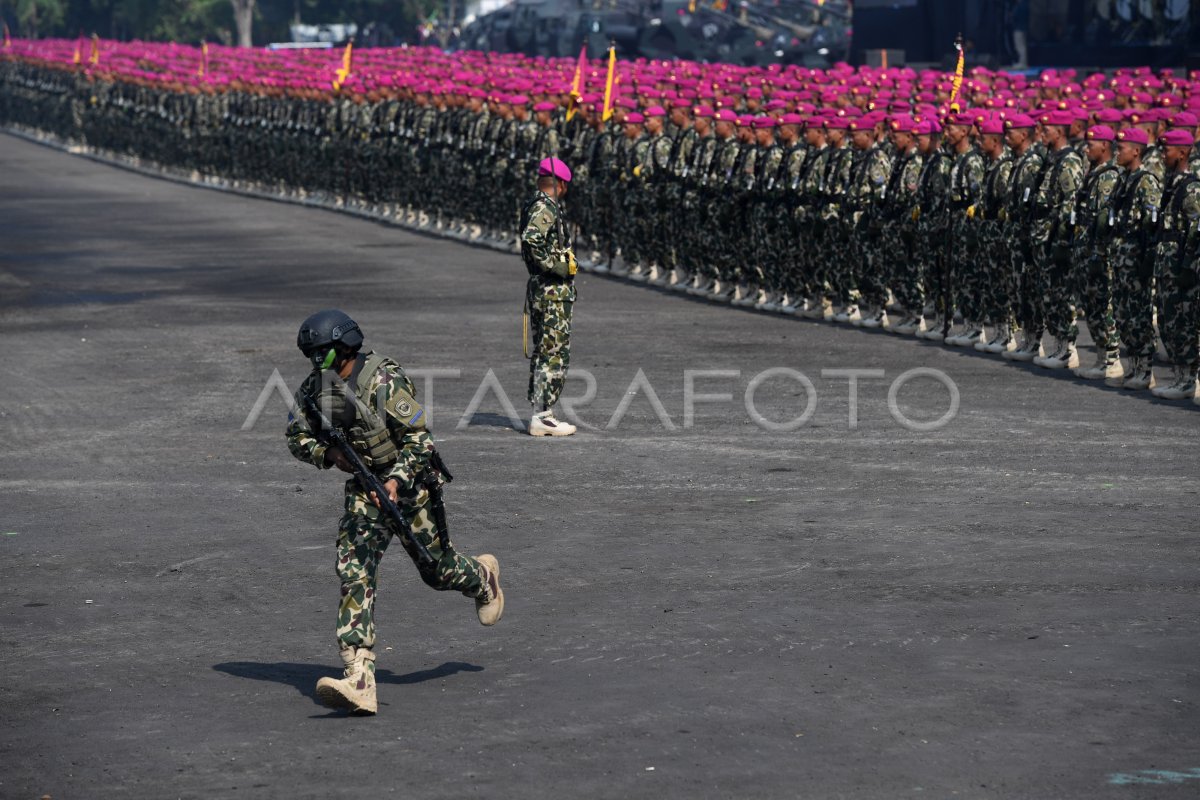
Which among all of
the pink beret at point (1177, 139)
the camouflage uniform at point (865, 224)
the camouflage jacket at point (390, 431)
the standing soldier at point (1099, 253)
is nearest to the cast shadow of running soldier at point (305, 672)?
the camouflage jacket at point (390, 431)

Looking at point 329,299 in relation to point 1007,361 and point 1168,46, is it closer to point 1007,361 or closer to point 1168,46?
point 1007,361

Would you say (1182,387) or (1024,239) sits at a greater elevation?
(1024,239)

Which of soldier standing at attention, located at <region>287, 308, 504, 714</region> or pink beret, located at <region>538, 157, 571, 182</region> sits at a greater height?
pink beret, located at <region>538, 157, 571, 182</region>

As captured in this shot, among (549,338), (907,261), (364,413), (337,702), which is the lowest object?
(337,702)

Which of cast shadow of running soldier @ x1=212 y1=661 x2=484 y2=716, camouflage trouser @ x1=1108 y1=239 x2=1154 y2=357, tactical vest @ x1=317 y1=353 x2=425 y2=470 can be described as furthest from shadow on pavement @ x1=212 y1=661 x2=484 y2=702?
camouflage trouser @ x1=1108 y1=239 x2=1154 y2=357

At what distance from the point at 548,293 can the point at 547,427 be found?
92 cm

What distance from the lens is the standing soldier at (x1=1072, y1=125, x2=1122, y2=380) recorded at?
16.4 m

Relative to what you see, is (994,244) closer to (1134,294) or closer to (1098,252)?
(1098,252)

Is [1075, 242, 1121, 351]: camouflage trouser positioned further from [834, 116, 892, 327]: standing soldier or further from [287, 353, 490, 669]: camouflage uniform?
[287, 353, 490, 669]: camouflage uniform

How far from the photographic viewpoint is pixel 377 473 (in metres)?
8.36

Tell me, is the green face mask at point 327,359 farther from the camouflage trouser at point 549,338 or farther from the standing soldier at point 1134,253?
the standing soldier at point 1134,253

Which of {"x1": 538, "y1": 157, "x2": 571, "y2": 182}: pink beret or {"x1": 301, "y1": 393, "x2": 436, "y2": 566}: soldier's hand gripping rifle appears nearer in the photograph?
{"x1": 301, "y1": 393, "x2": 436, "y2": 566}: soldier's hand gripping rifle

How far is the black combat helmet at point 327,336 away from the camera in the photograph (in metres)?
8.05

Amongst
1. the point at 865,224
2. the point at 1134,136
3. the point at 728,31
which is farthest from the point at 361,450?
the point at 728,31
